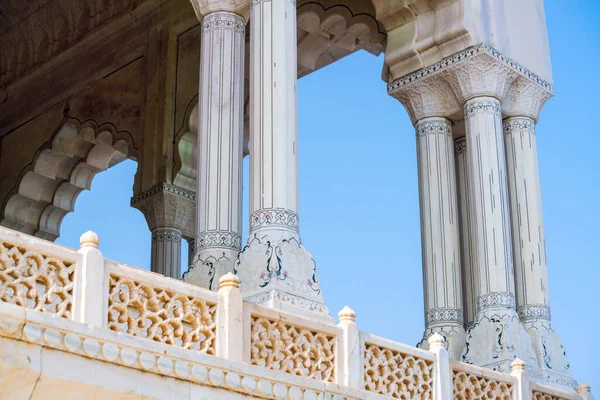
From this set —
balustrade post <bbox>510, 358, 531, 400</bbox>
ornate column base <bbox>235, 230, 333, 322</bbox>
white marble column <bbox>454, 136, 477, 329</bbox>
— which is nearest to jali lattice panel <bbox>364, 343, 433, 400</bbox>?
ornate column base <bbox>235, 230, 333, 322</bbox>

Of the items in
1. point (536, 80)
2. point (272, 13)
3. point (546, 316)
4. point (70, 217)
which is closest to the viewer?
point (272, 13)

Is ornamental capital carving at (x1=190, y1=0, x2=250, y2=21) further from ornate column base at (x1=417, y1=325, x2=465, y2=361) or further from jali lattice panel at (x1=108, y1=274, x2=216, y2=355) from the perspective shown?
jali lattice panel at (x1=108, y1=274, x2=216, y2=355)

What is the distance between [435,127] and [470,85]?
0.71 m

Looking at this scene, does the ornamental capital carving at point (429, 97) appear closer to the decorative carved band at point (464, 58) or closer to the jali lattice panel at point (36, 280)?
the decorative carved band at point (464, 58)

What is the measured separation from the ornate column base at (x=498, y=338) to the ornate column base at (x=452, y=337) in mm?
395

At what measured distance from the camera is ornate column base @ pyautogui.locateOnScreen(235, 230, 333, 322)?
8.67 metres

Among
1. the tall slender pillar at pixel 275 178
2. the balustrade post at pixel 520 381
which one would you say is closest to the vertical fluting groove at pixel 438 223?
the balustrade post at pixel 520 381

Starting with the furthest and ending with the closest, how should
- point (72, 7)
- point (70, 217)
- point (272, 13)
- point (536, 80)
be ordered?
point (70, 217)
point (72, 7)
point (536, 80)
point (272, 13)

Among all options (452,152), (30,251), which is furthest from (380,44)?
(30,251)

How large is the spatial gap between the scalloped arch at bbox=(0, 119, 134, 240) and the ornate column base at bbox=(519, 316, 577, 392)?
6511mm

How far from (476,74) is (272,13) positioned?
252cm

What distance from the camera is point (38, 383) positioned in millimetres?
6344

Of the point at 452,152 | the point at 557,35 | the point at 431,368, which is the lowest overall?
the point at 431,368

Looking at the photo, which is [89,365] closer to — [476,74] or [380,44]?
[476,74]
